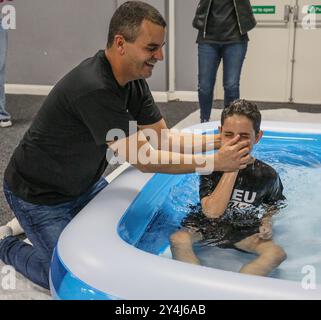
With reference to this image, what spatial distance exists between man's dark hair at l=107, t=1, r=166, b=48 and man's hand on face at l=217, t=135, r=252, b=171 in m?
0.41

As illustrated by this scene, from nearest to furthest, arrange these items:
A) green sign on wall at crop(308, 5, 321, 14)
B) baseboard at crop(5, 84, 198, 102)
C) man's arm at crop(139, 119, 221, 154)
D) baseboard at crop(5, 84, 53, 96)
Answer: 1. man's arm at crop(139, 119, 221, 154)
2. green sign on wall at crop(308, 5, 321, 14)
3. baseboard at crop(5, 84, 198, 102)
4. baseboard at crop(5, 84, 53, 96)

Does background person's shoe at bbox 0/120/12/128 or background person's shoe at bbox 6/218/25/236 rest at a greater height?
background person's shoe at bbox 0/120/12/128

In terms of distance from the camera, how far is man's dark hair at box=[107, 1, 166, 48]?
1.45 meters

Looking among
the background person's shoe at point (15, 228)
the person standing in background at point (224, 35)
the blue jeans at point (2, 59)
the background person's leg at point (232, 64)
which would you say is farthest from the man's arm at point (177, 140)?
the blue jeans at point (2, 59)

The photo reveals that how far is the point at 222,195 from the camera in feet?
5.55

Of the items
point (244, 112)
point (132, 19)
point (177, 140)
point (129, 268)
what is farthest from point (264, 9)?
point (129, 268)

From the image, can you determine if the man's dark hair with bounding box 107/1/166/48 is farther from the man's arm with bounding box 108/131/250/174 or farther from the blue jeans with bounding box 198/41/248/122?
the blue jeans with bounding box 198/41/248/122

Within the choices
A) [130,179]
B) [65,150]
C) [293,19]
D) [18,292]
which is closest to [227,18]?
[293,19]

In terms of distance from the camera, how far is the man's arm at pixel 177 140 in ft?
6.37

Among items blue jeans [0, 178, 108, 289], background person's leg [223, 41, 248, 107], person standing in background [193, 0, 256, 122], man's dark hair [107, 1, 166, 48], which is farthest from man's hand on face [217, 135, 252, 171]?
person standing in background [193, 0, 256, 122]

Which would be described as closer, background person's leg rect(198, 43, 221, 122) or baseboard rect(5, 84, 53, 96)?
background person's leg rect(198, 43, 221, 122)

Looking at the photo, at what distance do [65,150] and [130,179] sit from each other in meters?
0.33
